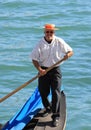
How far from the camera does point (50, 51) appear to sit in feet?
29.0

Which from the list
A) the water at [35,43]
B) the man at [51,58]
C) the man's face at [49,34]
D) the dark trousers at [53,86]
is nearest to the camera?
the man's face at [49,34]

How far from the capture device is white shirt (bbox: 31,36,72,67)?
8828 millimetres

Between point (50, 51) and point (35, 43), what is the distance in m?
7.71

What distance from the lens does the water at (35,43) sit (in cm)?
1218

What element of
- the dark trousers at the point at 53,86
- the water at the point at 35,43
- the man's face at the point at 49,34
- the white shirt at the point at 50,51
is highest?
the man's face at the point at 49,34

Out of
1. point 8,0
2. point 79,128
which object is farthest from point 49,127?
point 8,0

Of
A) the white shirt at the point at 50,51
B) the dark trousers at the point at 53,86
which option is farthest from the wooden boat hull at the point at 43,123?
the white shirt at the point at 50,51

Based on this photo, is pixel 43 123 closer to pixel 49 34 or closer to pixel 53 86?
pixel 53 86

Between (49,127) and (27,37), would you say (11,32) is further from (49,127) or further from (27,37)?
(49,127)

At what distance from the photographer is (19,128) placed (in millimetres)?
9023

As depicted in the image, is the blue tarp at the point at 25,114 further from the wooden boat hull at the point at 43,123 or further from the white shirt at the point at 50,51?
the white shirt at the point at 50,51

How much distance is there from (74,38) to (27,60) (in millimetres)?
2526

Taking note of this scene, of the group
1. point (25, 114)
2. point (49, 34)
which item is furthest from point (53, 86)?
point (49, 34)

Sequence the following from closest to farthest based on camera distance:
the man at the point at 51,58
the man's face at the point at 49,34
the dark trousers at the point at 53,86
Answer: the man's face at the point at 49,34 < the man at the point at 51,58 < the dark trousers at the point at 53,86
